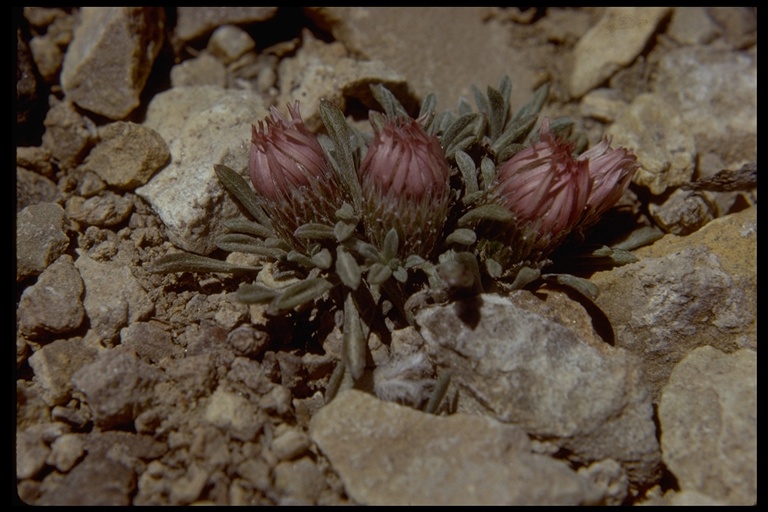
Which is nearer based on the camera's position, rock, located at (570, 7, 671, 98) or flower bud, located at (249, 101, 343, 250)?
flower bud, located at (249, 101, 343, 250)

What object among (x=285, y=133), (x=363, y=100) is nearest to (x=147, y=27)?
(x=363, y=100)

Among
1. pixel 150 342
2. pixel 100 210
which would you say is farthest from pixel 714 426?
pixel 100 210

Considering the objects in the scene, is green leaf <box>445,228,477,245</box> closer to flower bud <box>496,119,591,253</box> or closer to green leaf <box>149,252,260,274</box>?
flower bud <box>496,119,591,253</box>

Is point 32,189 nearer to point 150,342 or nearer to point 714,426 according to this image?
point 150,342

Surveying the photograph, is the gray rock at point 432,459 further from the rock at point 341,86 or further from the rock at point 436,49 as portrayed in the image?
the rock at point 436,49

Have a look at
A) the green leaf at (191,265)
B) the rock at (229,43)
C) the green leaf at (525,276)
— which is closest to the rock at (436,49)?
the rock at (229,43)

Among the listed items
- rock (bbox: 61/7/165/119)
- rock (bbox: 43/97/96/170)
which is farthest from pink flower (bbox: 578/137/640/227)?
rock (bbox: 43/97/96/170)

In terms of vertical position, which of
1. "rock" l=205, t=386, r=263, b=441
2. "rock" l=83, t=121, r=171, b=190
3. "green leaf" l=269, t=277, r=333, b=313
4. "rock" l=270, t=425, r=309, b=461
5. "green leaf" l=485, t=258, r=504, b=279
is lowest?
"rock" l=205, t=386, r=263, b=441
